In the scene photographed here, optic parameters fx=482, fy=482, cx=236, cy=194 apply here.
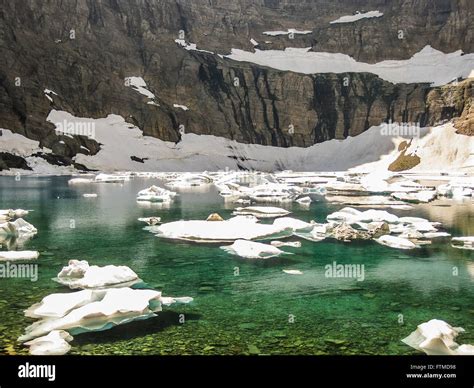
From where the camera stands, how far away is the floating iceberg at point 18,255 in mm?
16781

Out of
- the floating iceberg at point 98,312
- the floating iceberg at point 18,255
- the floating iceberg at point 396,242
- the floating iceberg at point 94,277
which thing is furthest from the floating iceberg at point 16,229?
the floating iceberg at point 396,242

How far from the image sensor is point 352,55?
130 m

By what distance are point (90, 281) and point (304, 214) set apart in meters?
17.8

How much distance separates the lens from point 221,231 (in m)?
20.9

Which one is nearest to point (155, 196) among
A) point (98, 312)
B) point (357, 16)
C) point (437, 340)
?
point (98, 312)

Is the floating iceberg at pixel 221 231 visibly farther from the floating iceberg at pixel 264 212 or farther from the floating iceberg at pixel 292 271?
the floating iceberg at pixel 264 212

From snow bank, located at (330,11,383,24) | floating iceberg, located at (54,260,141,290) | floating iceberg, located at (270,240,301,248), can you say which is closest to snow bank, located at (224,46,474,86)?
snow bank, located at (330,11,383,24)

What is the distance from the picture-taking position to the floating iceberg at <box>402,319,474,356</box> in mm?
9594

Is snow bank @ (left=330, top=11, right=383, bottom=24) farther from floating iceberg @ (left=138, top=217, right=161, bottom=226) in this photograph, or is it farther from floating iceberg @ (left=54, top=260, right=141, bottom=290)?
floating iceberg @ (left=54, top=260, right=141, bottom=290)

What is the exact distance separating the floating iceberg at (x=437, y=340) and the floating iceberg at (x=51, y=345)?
22.8 ft
